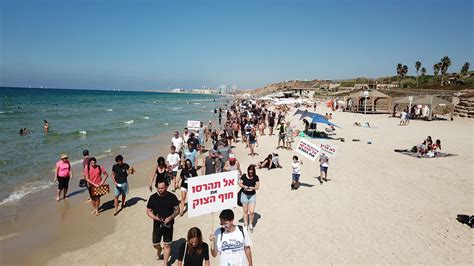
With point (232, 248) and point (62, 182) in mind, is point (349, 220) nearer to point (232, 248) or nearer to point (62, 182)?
point (232, 248)

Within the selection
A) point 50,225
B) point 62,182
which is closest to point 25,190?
point 62,182

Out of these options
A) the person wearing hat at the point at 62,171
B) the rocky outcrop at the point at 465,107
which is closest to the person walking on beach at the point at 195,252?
the person wearing hat at the point at 62,171

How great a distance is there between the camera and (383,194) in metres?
9.59

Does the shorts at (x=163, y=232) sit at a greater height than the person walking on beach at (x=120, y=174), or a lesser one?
lesser

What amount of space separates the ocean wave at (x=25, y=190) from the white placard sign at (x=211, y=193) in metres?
7.55

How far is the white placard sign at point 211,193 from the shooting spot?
4984 mm

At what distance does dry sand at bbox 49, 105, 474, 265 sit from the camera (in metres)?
6.11

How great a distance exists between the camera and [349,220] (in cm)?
768

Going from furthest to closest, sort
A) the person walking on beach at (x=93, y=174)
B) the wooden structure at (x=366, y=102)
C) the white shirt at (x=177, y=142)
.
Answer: the wooden structure at (x=366, y=102)
the white shirt at (x=177, y=142)
the person walking on beach at (x=93, y=174)

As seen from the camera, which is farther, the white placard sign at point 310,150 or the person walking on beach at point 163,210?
the white placard sign at point 310,150

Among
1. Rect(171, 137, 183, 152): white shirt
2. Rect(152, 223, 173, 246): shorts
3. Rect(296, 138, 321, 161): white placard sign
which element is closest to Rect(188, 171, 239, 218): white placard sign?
Rect(152, 223, 173, 246): shorts

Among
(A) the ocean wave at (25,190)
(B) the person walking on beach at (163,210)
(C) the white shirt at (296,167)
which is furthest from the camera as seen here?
(C) the white shirt at (296,167)

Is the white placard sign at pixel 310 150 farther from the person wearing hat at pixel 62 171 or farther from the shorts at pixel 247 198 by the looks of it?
the person wearing hat at pixel 62 171

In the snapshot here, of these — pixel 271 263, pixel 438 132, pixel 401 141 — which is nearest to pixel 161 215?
pixel 271 263
